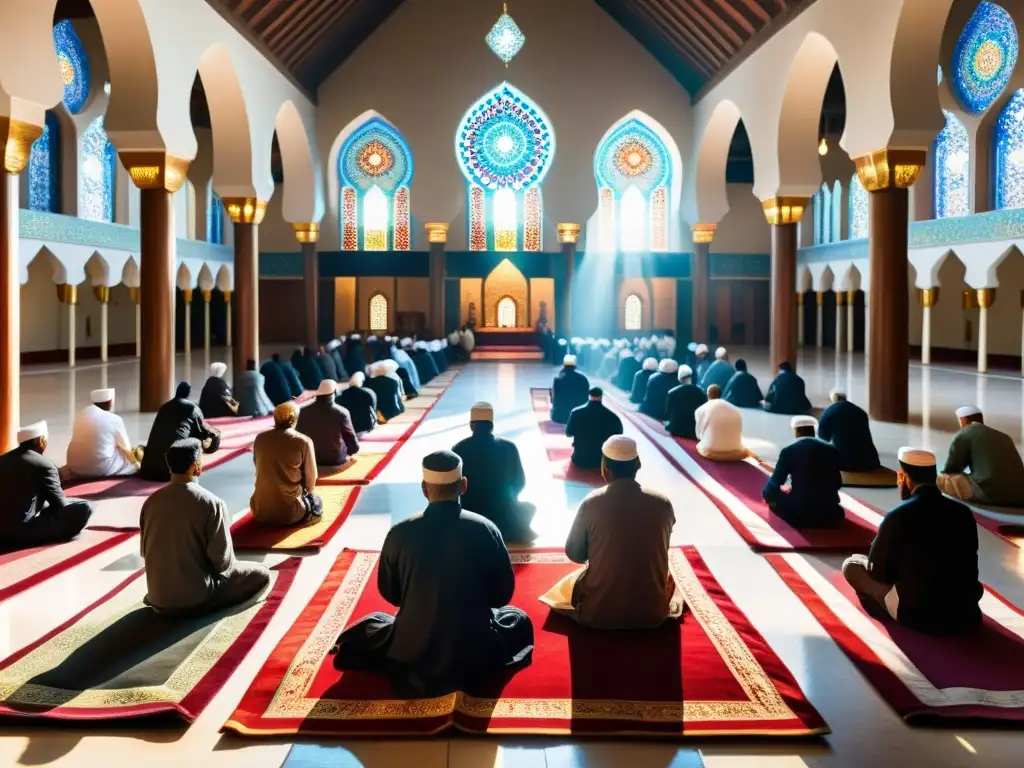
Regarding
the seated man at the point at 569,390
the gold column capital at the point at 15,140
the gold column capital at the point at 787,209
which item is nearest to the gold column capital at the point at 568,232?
the gold column capital at the point at 787,209

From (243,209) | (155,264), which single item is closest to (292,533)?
(155,264)

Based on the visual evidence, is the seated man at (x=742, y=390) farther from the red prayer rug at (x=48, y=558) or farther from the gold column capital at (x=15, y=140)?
the gold column capital at (x=15, y=140)

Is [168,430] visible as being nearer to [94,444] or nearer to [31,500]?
[94,444]

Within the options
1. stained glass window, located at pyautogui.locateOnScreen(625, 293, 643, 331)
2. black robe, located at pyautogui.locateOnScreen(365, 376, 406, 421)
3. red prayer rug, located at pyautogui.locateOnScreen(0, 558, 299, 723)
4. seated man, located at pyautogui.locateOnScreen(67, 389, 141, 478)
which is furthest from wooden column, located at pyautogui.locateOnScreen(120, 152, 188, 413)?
stained glass window, located at pyautogui.locateOnScreen(625, 293, 643, 331)

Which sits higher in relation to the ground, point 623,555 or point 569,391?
point 569,391

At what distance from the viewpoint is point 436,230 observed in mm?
19531

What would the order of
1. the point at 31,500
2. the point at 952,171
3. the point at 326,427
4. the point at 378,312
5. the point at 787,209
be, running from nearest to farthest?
1. the point at 31,500
2. the point at 326,427
3. the point at 787,209
4. the point at 952,171
5. the point at 378,312

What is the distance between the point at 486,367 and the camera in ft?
60.9

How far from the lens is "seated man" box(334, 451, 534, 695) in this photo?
126 inches

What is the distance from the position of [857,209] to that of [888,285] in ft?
44.5

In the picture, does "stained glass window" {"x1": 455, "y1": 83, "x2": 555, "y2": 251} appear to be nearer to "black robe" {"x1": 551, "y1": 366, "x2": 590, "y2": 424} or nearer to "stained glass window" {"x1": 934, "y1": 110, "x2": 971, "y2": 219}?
"stained glass window" {"x1": 934, "y1": 110, "x2": 971, "y2": 219}

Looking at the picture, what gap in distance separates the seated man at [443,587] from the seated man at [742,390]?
327 inches

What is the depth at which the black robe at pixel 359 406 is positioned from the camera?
360 inches

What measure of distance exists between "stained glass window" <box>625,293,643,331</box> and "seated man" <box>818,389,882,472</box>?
1651 centimetres
